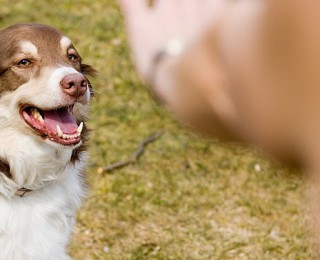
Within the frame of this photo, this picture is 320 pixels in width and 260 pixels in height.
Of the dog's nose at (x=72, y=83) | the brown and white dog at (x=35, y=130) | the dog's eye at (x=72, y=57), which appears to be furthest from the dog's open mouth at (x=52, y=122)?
the dog's eye at (x=72, y=57)

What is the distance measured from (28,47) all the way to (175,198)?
81.3 inches

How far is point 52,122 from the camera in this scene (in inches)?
127

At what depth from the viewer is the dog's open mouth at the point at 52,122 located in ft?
10.5

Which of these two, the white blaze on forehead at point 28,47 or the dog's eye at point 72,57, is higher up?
the white blaze on forehead at point 28,47

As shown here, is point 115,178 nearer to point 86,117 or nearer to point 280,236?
point 280,236

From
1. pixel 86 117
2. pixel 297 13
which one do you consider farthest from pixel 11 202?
pixel 297 13

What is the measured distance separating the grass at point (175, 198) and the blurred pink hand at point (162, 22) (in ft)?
10.0

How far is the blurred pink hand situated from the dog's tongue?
7.02 ft

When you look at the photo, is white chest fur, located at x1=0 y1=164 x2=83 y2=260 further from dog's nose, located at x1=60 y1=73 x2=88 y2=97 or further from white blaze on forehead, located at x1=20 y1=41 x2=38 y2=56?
white blaze on forehead, located at x1=20 y1=41 x2=38 y2=56

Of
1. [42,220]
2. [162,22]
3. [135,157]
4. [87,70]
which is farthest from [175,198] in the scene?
[162,22]

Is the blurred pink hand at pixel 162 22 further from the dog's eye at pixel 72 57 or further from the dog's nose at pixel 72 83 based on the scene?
the dog's eye at pixel 72 57

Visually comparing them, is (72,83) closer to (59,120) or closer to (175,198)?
(59,120)

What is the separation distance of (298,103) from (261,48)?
0.28ft

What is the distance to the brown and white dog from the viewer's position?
316 cm
